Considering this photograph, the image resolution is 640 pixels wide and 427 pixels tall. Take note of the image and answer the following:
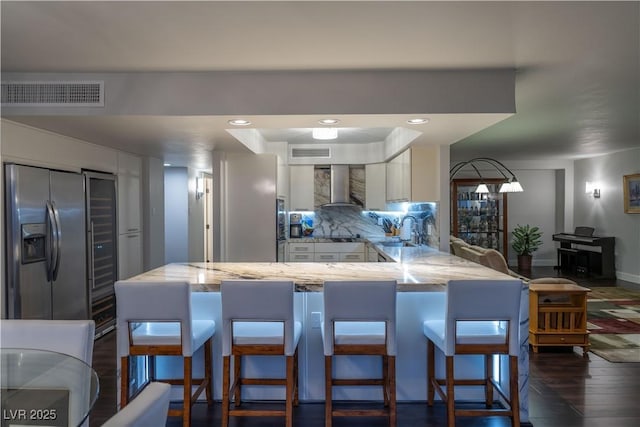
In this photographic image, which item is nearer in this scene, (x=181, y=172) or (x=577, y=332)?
(x=577, y=332)

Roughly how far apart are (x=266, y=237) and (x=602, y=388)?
3.77 m

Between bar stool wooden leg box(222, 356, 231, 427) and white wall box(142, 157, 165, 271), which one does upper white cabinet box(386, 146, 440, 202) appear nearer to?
bar stool wooden leg box(222, 356, 231, 427)

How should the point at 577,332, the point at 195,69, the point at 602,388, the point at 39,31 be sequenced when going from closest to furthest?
the point at 39,31
the point at 195,69
the point at 602,388
the point at 577,332

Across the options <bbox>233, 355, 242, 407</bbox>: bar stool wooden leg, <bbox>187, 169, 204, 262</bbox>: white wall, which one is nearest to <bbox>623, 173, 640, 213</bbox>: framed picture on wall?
<bbox>233, 355, 242, 407</bbox>: bar stool wooden leg

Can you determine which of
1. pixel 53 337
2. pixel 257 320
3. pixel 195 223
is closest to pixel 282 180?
pixel 195 223

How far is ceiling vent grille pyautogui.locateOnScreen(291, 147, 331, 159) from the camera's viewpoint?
6688 mm

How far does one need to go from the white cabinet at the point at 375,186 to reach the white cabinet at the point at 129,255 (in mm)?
3347

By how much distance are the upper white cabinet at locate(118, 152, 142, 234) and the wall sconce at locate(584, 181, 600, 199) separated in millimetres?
8297

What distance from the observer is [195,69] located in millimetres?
2900

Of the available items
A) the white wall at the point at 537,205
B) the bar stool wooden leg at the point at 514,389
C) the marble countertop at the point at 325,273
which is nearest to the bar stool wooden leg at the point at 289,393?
the marble countertop at the point at 325,273

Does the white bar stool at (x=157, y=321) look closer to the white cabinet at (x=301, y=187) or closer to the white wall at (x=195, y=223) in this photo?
the white cabinet at (x=301, y=187)

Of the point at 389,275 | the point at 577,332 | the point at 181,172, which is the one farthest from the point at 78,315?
the point at 577,332

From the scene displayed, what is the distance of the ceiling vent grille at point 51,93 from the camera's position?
298cm

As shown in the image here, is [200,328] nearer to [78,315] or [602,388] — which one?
[78,315]
